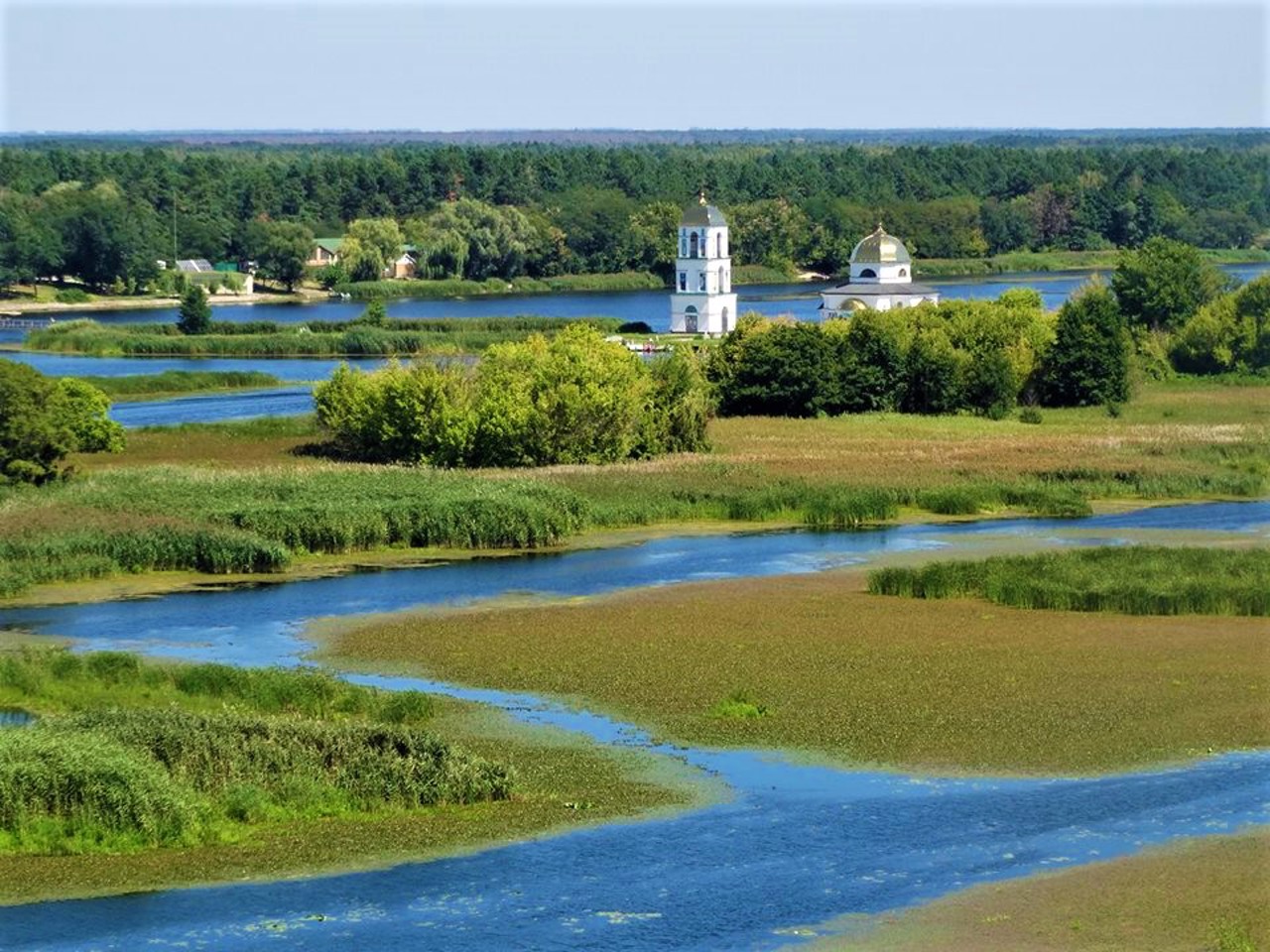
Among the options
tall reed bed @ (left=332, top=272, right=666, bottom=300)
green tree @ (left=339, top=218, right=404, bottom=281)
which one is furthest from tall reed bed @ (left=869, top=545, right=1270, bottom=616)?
green tree @ (left=339, top=218, right=404, bottom=281)

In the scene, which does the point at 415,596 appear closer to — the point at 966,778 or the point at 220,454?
the point at 966,778

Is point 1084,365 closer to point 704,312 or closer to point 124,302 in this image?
point 704,312

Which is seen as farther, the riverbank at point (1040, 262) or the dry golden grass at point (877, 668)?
the riverbank at point (1040, 262)

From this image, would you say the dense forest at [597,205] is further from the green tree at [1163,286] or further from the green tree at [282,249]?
the green tree at [1163,286]

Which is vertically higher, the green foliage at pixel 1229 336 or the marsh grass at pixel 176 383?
the green foliage at pixel 1229 336

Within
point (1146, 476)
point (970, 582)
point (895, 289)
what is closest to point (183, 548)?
point (970, 582)

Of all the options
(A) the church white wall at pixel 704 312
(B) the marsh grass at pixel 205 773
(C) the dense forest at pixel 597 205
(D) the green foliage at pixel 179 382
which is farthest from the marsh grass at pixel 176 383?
(C) the dense forest at pixel 597 205

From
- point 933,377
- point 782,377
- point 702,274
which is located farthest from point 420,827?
point 702,274
